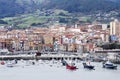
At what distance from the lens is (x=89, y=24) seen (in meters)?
111

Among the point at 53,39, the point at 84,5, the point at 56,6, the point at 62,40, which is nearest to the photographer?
the point at 62,40

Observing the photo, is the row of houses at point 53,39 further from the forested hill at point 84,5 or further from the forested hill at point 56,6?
the forested hill at point 56,6

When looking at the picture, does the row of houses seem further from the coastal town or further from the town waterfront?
the town waterfront

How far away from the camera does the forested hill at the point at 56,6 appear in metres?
125

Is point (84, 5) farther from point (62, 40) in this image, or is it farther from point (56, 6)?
point (62, 40)

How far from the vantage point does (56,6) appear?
5084 inches

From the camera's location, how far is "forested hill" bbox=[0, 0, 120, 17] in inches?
4904

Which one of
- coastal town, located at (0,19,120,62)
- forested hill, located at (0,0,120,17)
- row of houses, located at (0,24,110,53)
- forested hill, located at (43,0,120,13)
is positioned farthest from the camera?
forested hill, located at (0,0,120,17)

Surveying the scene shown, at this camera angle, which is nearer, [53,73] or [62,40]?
[53,73]

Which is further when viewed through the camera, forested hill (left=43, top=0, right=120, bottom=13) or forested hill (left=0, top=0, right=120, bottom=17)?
forested hill (left=0, top=0, right=120, bottom=17)

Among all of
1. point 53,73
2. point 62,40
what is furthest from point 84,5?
point 53,73

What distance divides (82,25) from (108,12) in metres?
13.3

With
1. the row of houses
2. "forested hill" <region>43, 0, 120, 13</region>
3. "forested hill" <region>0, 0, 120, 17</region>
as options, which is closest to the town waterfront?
the row of houses

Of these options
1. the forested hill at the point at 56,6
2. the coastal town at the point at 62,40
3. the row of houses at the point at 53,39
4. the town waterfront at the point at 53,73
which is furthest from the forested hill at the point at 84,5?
the town waterfront at the point at 53,73
